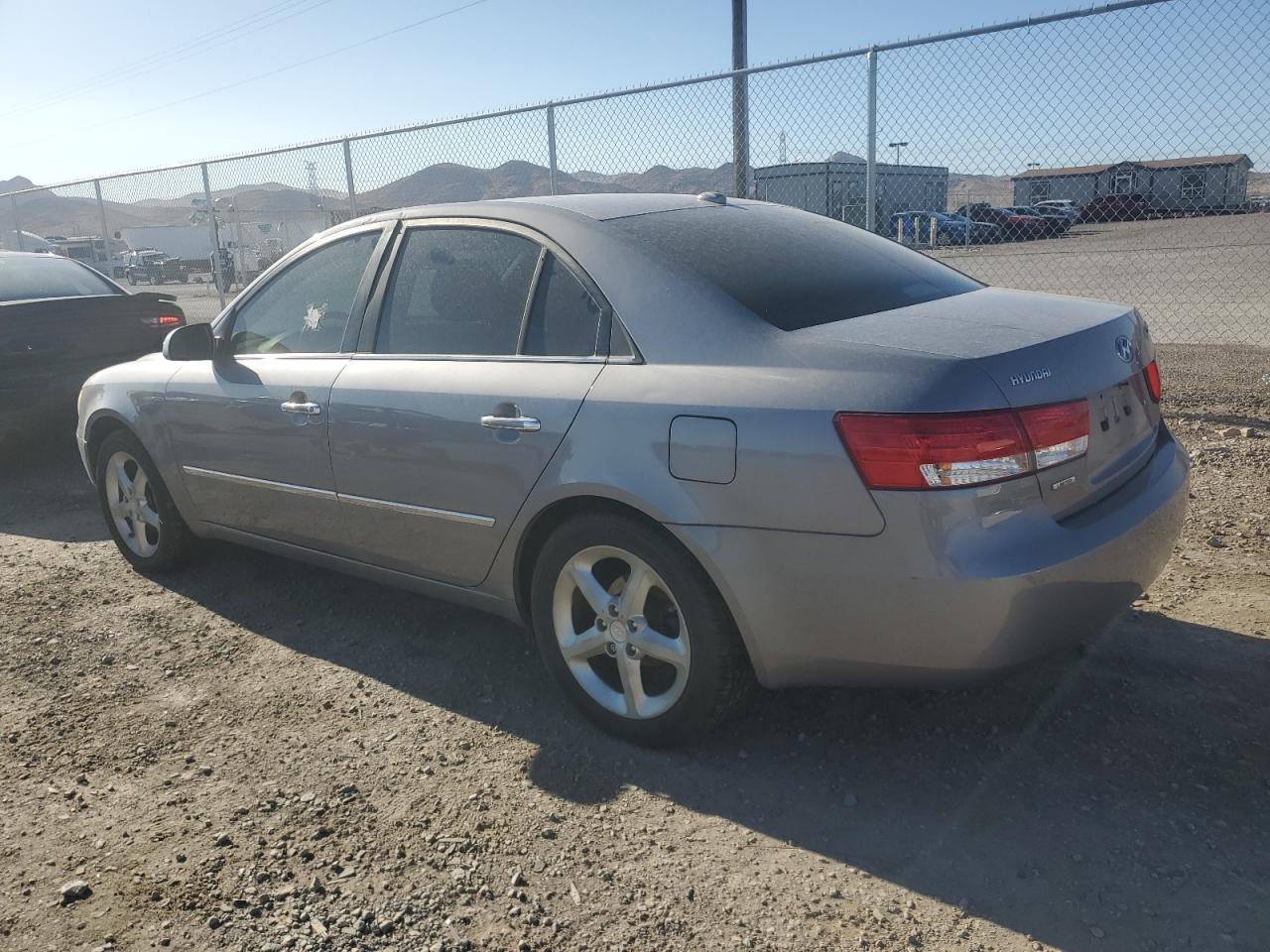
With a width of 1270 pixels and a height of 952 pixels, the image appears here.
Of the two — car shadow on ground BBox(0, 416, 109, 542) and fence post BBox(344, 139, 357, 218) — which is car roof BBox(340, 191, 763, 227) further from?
fence post BBox(344, 139, 357, 218)

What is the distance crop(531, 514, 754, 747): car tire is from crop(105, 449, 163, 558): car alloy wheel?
251 centimetres

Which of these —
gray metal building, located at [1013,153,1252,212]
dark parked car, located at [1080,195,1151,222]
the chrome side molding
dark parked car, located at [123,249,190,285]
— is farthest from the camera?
dark parked car, located at [123,249,190,285]

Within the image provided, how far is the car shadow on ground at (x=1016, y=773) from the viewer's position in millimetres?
2311

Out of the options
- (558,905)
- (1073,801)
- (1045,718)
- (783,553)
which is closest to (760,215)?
(783,553)

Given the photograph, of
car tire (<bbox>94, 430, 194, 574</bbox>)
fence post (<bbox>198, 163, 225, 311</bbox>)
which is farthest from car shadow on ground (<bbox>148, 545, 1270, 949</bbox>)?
fence post (<bbox>198, 163, 225, 311</bbox>)

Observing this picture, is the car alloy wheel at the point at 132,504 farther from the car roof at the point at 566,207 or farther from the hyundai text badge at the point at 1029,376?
the hyundai text badge at the point at 1029,376

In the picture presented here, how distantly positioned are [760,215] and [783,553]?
5.10 ft

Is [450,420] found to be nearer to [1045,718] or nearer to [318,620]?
[318,620]

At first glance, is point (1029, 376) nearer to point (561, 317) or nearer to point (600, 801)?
point (561, 317)

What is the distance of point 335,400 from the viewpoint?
361 cm

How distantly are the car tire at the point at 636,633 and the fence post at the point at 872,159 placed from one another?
4.65m

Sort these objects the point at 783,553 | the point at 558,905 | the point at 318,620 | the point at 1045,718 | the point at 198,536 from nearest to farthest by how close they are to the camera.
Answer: the point at 558,905, the point at 783,553, the point at 1045,718, the point at 318,620, the point at 198,536

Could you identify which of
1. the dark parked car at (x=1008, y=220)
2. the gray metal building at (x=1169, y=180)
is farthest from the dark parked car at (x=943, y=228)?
the gray metal building at (x=1169, y=180)

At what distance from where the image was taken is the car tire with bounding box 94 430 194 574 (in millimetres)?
4625
